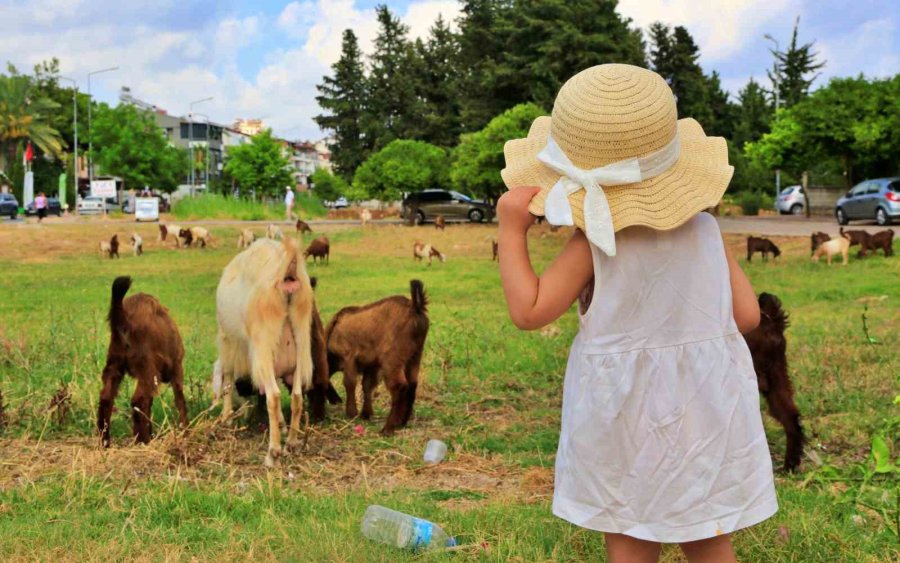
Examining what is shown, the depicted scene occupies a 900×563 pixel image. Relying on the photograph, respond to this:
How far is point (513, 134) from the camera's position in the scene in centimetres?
3997

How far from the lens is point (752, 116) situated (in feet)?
211

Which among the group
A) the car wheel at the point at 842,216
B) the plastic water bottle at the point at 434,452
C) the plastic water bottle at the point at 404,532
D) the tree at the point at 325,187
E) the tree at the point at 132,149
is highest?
the tree at the point at 132,149

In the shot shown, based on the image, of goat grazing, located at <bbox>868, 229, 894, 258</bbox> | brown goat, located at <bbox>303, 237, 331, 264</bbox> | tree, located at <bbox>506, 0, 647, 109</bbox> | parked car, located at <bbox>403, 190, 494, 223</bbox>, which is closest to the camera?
goat grazing, located at <bbox>868, 229, 894, 258</bbox>

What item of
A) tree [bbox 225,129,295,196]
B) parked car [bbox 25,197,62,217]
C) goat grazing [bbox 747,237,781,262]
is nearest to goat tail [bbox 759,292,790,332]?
goat grazing [bbox 747,237,781,262]

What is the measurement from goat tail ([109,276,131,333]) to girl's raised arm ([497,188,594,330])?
400 centimetres

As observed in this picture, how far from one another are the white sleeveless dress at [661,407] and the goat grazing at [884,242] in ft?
63.9

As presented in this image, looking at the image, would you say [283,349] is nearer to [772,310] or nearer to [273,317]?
[273,317]

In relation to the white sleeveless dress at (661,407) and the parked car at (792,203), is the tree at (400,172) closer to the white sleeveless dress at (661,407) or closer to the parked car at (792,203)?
the parked car at (792,203)

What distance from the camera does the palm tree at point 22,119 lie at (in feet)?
254

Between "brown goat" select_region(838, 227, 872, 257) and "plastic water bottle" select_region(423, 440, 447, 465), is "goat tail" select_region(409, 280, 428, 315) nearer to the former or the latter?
"plastic water bottle" select_region(423, 440, 447, 465)

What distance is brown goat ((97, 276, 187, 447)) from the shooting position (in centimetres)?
646

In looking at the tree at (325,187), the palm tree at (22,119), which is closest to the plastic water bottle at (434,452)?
the tree at (325,187)

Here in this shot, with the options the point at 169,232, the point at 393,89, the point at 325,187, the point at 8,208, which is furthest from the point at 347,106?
the point at 169,232

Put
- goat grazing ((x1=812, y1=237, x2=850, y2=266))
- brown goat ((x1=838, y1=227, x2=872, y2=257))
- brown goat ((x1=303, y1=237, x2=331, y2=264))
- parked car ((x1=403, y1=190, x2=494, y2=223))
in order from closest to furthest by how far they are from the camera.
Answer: goat grazing ((x1=812, y1=237, x2=850, y2=266)) < brown goat ((x1=838, y1=227, x2=872, y2=257)) < brown goat ((x1=303, y1=237, x2=331, y2=264)) < parked car ((x1=403, y1=190, x2=494, y2=223))
